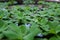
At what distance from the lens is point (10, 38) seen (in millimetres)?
472

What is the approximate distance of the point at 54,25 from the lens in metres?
0.58

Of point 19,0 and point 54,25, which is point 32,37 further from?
point 19,0

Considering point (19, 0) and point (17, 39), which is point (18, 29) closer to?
point (17, 39)

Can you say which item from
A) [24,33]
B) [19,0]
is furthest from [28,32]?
[19,0]

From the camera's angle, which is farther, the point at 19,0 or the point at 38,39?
the point at 19,0

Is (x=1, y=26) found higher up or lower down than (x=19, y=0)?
higher up

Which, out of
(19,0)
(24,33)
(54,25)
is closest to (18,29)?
(24,33)

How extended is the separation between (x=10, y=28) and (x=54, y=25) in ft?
0.56

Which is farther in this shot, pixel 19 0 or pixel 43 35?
pixel 19 0

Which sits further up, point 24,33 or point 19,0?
point 24,33

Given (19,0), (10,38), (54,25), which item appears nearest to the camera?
(10,38)

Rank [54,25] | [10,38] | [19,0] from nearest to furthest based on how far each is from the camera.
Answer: [10,38]
[54,25]
[19,0]

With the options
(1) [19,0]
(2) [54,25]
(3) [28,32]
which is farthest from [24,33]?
(1) [19,0]

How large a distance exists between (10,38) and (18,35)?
3 centimetres
